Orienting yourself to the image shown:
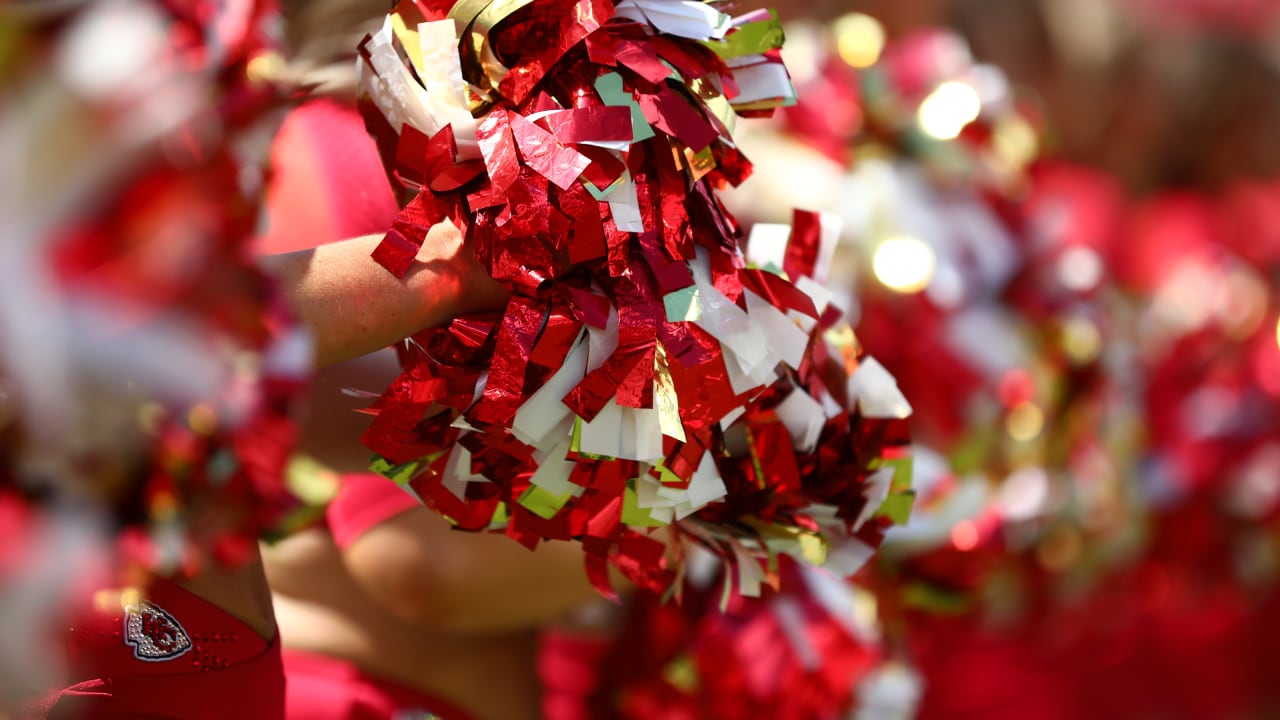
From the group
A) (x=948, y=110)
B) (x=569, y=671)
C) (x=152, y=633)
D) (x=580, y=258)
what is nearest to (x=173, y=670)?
(x=152, y=633)

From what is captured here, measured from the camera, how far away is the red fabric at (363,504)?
0.80 metres

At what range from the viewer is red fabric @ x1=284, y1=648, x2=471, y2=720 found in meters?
0.80

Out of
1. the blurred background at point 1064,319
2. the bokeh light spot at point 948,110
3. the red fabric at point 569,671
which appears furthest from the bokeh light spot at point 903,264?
the red fabric at point 569,671

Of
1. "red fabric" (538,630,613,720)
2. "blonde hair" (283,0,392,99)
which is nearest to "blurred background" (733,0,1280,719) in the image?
"red fabric" (538,630,613,720)

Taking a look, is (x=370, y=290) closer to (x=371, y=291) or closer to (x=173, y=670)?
(x=371, y=291)

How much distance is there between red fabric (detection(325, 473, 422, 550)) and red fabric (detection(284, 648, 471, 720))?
0.31 feet

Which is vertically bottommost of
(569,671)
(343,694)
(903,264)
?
(569,671)

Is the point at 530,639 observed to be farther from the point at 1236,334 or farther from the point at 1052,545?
the point at 1236,334

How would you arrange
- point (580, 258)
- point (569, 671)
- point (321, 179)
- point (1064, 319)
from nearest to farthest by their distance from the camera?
point (580, 258), point (321, 179), point (569, 671), point (1064, 319)

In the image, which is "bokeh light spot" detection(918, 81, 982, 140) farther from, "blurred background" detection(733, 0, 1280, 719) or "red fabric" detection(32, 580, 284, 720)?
"red fabric" detection(32, 580, 284, 720)

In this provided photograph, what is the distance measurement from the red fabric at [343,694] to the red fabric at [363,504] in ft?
0.31

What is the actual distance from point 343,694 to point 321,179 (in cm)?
36

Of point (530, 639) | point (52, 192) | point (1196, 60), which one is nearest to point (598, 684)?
point (530, 639)

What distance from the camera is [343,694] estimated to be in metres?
0.82
